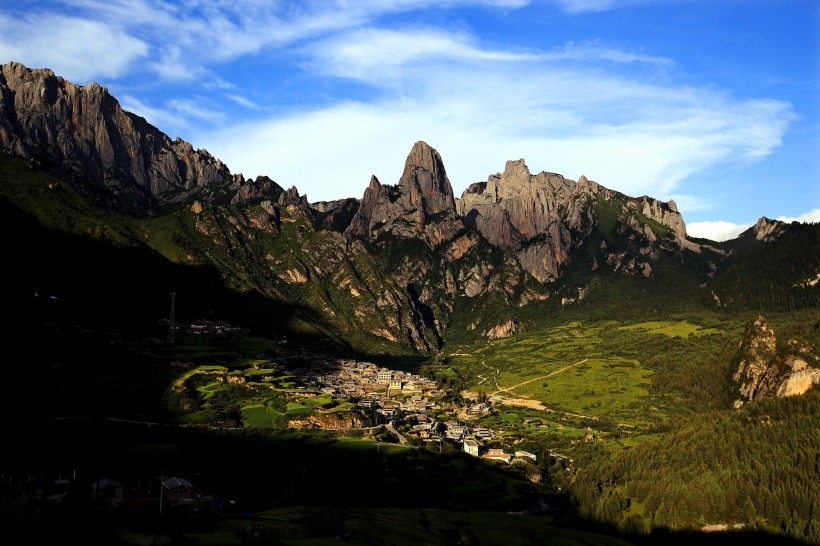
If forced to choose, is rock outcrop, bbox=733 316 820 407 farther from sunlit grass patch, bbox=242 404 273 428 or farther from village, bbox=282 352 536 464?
sunlit grass patch, bbox=242 404 273 428

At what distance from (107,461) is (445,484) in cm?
5261

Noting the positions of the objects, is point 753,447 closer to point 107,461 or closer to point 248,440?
point 248,440

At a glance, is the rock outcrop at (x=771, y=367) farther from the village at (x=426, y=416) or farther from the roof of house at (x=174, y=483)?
the roof of house at (x=174, y=483)

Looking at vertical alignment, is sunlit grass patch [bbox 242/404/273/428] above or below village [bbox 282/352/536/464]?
above

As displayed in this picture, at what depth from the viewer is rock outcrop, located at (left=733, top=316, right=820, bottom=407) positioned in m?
163

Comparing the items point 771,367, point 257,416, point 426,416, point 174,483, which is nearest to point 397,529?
point 174,483

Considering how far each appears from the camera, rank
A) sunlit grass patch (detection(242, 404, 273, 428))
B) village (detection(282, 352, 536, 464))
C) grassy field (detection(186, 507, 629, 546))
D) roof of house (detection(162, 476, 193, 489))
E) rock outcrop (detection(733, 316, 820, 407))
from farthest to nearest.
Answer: rock outcrop (detection(733, 316, 820, 407)) → village (detection(282, 352, 536, 464)) → sunlit grass patch (detection(242, 404, 273, 428)) → roof of house (detection(162, 476, 193, 489)) → grassy field (detection(186, 507, 629, 546))

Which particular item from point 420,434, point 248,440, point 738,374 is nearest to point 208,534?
point 248,440

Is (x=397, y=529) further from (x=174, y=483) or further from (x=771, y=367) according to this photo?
(x=771, y=367)

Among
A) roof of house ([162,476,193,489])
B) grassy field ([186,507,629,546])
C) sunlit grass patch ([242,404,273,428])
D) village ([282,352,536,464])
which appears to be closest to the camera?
grassy field ([186,507,629,546])

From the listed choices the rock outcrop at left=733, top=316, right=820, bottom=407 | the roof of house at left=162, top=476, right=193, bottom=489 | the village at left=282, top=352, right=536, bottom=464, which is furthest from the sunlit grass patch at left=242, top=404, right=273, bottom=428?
the rock outcrop at left=733, top=316, right=820, bottom=407

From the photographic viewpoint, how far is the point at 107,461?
99.0m

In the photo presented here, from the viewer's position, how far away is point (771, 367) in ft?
587

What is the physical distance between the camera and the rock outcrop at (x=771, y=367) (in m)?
163
